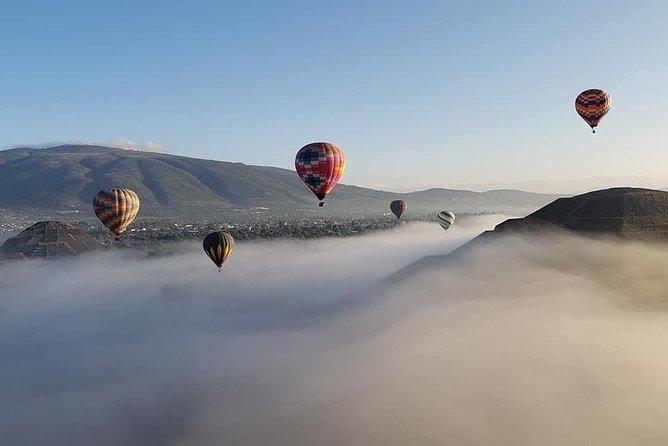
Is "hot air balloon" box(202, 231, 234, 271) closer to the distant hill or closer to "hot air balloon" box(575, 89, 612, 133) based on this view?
the distant hill

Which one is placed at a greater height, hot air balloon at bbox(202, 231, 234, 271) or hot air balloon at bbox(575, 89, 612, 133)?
hot air balloon at bbox(575, 89, 612, 133)

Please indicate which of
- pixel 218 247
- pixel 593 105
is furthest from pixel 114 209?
pixel 593 105

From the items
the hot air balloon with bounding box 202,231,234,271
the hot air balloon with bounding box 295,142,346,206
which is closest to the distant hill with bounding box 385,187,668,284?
the hot air balloon with bounding box 295,142,346,206

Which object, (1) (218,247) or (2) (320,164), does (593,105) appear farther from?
(1) (218,247)

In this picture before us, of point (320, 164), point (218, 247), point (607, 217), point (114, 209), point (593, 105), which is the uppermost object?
point (593, 105)

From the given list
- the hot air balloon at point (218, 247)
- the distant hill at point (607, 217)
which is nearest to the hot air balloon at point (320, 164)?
the hot air balloon at point (218, 247)

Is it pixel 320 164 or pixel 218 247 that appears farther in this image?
pixel 218 247

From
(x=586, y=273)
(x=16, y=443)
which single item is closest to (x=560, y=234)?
(x=586, y=273)

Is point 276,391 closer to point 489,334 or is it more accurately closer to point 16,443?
point 489,334
